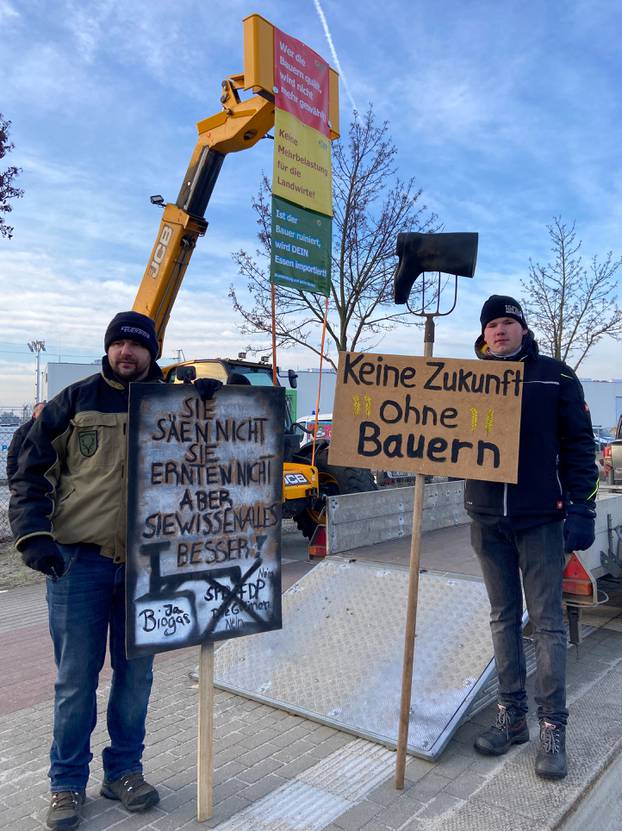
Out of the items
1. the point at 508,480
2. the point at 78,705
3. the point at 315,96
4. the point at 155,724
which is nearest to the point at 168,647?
the point at 78,705

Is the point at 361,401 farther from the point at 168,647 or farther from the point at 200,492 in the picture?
the point at 168,647

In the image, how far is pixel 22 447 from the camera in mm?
2711

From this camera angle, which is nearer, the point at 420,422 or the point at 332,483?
the point at 420,422

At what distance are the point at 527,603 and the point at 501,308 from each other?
55.2 inches

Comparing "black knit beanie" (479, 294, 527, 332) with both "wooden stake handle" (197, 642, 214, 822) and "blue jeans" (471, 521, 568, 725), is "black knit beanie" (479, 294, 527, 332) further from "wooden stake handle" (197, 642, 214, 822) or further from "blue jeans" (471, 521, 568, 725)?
"wooden stake handle" (197, 642, 214, 822)

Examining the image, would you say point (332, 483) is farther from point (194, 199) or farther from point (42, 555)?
point (42, 555)

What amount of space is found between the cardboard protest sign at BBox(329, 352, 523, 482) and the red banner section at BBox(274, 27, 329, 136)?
446 cm

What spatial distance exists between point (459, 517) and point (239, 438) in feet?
15.1

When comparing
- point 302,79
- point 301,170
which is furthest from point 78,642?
point 302,79

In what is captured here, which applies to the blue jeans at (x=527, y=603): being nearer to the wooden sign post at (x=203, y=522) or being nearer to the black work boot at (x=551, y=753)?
the black work boot at (x=551, y=753)

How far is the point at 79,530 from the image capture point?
8.84 ft

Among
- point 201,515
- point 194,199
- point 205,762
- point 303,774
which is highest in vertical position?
point 194,199

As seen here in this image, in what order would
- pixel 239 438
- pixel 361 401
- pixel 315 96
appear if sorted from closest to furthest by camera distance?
pixel 239 438, pixel 361 401, pixel 315 96

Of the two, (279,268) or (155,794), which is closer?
(155,794)
